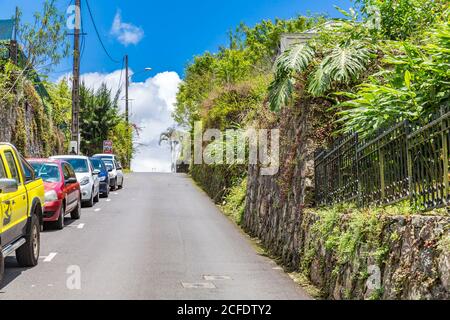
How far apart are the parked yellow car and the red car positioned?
4799mm

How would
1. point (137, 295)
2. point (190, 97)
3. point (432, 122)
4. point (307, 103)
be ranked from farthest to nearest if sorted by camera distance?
point (190, 97) < point (307, 103) < point (137, 295) < point (432, 122)

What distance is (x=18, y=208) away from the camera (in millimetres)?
9609

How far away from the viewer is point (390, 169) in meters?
8.12

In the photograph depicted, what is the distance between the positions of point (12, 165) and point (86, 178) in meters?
13.0

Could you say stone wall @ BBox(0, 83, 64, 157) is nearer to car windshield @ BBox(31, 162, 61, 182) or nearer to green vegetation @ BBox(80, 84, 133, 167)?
car windshield @ BBox(31, 162, 61, 182)

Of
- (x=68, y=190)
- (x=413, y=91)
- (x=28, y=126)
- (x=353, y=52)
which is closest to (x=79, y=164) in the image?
(x=68, y=190)

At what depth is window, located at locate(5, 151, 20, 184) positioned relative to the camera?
392 inches

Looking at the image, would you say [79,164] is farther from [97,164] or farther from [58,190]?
[58,190]

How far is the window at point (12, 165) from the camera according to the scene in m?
9.97

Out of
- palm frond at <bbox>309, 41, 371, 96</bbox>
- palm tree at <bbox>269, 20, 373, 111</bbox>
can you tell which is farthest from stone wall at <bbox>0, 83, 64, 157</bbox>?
palm frond at <bbox>309, 41, 371, 96</bbox>

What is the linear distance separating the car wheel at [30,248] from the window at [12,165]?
80 centimetres

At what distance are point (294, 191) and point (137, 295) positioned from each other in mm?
5008
